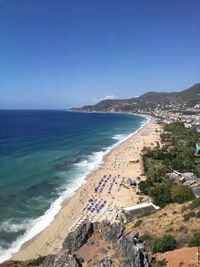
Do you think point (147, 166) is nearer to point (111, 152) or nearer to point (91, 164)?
point (91, 164)

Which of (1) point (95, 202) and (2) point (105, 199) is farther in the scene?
(2) point (105, 199)

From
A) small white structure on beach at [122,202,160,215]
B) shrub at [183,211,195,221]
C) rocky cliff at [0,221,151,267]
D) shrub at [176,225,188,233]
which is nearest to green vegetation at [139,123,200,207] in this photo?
small white structure on beach at [122,202,160,215]

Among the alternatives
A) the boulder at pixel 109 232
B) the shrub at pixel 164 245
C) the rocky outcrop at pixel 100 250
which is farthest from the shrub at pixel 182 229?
the boulder at pixel 109 232

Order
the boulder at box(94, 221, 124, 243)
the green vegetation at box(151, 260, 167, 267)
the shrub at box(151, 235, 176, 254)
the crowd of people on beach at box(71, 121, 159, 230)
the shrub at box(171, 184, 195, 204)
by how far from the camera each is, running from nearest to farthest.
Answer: the green vegetation at box(151, 260, 167, 267) < the boulder at box(94, 221, 124, 243) < the shrub at box(151, 235, 176, 254) < the shrub at box(171, 184, 195, 204) < the crowd of people on beach at box(71, 121, 159, 230)

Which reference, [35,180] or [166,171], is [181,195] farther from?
[35,180]

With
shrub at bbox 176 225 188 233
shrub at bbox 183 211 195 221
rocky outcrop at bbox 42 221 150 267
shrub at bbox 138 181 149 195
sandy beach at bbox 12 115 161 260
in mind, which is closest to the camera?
rocky outcrop at bbox 42 221 150 267

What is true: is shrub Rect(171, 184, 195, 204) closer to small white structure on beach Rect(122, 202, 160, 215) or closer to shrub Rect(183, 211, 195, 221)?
small white structure on beach Rect(122, 202, 160, 215)

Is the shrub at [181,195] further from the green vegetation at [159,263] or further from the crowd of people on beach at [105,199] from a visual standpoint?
the green vegetation at [159,263]

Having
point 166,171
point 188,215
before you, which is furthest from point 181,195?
point 166,171
